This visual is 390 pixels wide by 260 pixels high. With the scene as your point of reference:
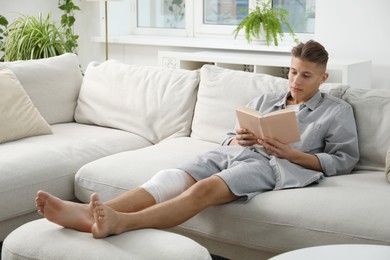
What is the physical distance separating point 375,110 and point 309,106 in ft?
0.92

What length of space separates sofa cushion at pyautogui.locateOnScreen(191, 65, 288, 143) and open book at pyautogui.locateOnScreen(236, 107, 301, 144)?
0.50 meters

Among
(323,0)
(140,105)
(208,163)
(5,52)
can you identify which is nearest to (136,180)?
(208,163)

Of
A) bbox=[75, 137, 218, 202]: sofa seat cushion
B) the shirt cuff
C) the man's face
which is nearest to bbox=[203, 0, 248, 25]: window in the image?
bbox=[75, 137, 218, 202]: sofa seat cushion

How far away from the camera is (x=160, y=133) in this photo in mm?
3713

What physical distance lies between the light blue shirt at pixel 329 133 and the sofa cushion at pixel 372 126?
0.07 m

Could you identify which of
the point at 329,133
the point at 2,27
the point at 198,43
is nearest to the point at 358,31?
the point at 198,43

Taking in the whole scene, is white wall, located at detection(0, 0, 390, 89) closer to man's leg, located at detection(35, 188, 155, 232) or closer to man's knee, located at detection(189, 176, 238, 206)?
man's knee, located at detection(189, 176, 238, 206)

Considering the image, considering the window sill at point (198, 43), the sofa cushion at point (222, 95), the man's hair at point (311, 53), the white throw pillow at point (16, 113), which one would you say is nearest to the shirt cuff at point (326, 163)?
the man's hair at point (311, 53)

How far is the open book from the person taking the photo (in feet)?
8.96

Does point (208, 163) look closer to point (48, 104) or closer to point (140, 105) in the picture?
point (140, 105)

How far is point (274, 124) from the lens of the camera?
109 inches

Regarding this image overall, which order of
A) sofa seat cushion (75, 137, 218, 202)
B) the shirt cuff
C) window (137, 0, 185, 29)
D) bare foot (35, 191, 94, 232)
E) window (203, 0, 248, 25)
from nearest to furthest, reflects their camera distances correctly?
bare foot (35, 191, 94, 232), the shirt cuff, sofa seat cushion (75, 137, 218, 202), window (203, 0, 248, 25), window (137, 0, 185, 29)

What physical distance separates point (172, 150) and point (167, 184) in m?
0.59

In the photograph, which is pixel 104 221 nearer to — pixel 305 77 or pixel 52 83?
pixel 305 77
